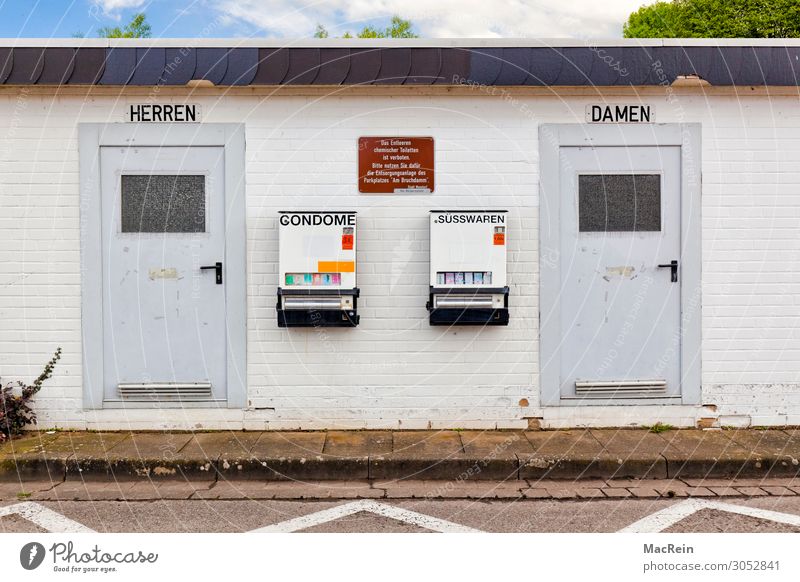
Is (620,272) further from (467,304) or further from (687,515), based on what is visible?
(687,515)

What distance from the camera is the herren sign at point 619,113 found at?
22.9ft

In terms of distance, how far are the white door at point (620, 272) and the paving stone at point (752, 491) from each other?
1.45 m

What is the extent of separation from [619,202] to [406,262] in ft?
Answer: 6.53

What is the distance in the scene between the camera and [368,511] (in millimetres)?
5258

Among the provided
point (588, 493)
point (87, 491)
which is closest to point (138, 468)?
point (87, 491)

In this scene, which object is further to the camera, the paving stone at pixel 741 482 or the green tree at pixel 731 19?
the green tree at pixel 731 19

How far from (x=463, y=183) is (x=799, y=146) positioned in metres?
3.03

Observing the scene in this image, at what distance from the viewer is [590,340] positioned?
7.08 m

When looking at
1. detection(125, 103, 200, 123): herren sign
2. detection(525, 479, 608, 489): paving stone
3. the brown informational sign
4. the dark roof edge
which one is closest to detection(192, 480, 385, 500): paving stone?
detection(525, 479, 608, 489): paving stone

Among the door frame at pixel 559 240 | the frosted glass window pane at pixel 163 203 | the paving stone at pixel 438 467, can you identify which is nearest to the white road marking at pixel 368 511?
the paving stone at pixel 438 467

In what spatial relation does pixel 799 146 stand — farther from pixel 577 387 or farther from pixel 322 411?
pixel 322 411

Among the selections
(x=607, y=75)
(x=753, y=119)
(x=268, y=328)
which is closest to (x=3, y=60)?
(x=268, y=328)

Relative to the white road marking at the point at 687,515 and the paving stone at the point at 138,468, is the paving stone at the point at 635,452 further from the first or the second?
the paving stone at the point at 138,468

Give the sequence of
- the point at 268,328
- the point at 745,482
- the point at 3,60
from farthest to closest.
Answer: the point at 268,328
the point at 3,60
the point at 745,482
